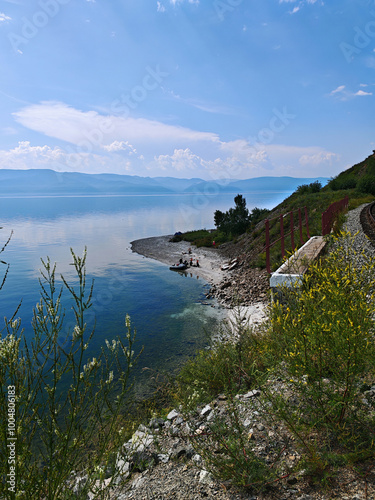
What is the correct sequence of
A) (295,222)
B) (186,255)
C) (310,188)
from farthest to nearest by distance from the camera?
1. (310,188)
2. (186,255)
3. (295,222)

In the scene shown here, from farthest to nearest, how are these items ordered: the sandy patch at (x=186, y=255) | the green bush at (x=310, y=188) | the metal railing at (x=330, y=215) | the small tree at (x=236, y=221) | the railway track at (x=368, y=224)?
the green bush at (x=310, y=188) → the small tree at (x=236, y=221) → the sandy patch at (x=186, y=255) → the metal railing at (x=330, y=215) → the railway track at (x=368, y=224)

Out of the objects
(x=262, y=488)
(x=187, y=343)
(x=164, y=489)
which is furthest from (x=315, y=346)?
(x=187, y=343)

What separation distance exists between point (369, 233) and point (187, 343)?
31.0 ft

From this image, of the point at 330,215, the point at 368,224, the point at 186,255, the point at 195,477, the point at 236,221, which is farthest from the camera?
the point at 236,221

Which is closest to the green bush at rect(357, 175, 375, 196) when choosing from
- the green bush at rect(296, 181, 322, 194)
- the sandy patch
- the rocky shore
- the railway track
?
the green bush at rect(296, 181, 322, 194)

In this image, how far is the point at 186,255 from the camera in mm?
35750

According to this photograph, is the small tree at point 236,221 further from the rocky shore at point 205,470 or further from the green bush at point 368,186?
the rocky shore at point 205,470

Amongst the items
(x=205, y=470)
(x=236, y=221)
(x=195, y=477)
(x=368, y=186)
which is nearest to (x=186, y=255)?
(x=236, y=221)

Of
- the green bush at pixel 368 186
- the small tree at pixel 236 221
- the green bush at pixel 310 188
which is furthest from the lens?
the green bush at pixel 310 188

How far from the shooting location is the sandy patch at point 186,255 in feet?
87.9

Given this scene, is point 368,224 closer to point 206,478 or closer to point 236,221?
point 206,478

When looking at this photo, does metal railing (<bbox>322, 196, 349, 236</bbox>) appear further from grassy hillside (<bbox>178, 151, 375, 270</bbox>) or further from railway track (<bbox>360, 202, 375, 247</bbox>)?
railway track (<bbox>360, 202, 375, 247</bbox>)

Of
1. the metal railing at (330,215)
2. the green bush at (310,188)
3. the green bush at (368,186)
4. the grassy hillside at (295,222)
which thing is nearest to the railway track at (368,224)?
the grassy hillside at (295,222)

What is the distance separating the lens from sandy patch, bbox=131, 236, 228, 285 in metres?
26.8
